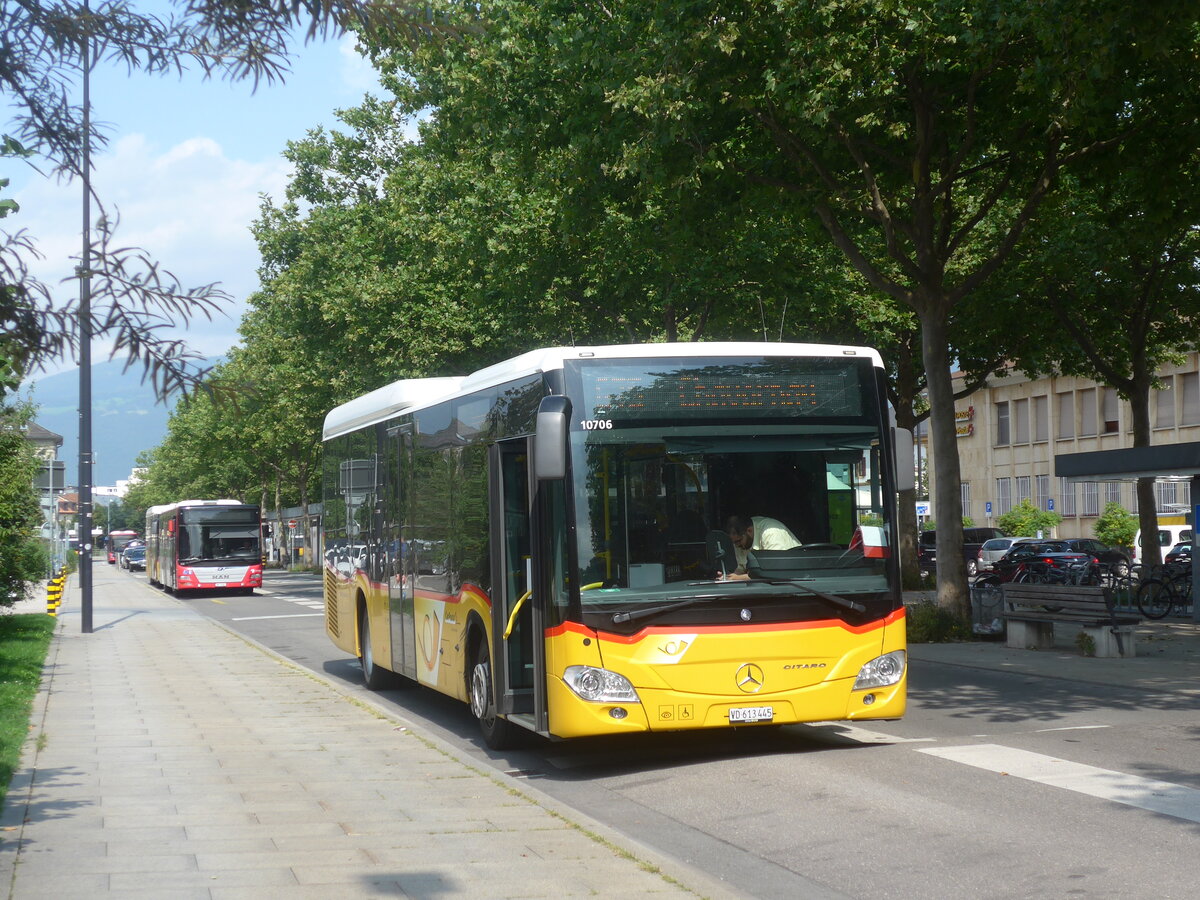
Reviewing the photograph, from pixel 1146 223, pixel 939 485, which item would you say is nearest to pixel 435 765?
pixel 939 485

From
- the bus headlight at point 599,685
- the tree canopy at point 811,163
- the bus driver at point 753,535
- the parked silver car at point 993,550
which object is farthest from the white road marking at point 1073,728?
the parked silver car at point 993,550

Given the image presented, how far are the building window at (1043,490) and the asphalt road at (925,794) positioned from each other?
58.7 m

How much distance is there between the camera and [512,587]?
10.6m

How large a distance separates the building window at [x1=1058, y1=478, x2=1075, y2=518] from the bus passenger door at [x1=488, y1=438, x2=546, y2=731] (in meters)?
61.0

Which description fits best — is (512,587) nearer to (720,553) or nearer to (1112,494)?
(720,553)

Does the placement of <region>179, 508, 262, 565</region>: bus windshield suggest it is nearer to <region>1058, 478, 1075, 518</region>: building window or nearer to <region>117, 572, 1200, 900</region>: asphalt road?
<region>117, 572, 1200, 900</region>: asphalt road

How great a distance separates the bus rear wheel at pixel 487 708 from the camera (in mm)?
10961

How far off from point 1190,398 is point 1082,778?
53268mm

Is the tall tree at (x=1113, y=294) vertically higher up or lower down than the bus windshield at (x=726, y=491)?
higher up

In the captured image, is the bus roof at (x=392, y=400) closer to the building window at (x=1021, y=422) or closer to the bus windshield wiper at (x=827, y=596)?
the bus windshield wiper at (x=827, y=596)

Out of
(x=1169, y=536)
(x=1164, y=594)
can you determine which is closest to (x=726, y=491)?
(x=1164, y=594)

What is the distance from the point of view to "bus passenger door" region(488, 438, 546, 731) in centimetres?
1045


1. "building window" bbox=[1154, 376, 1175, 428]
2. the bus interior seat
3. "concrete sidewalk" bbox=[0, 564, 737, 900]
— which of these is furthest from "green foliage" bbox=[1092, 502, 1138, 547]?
the bus interior seat

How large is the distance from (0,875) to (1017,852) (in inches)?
180
